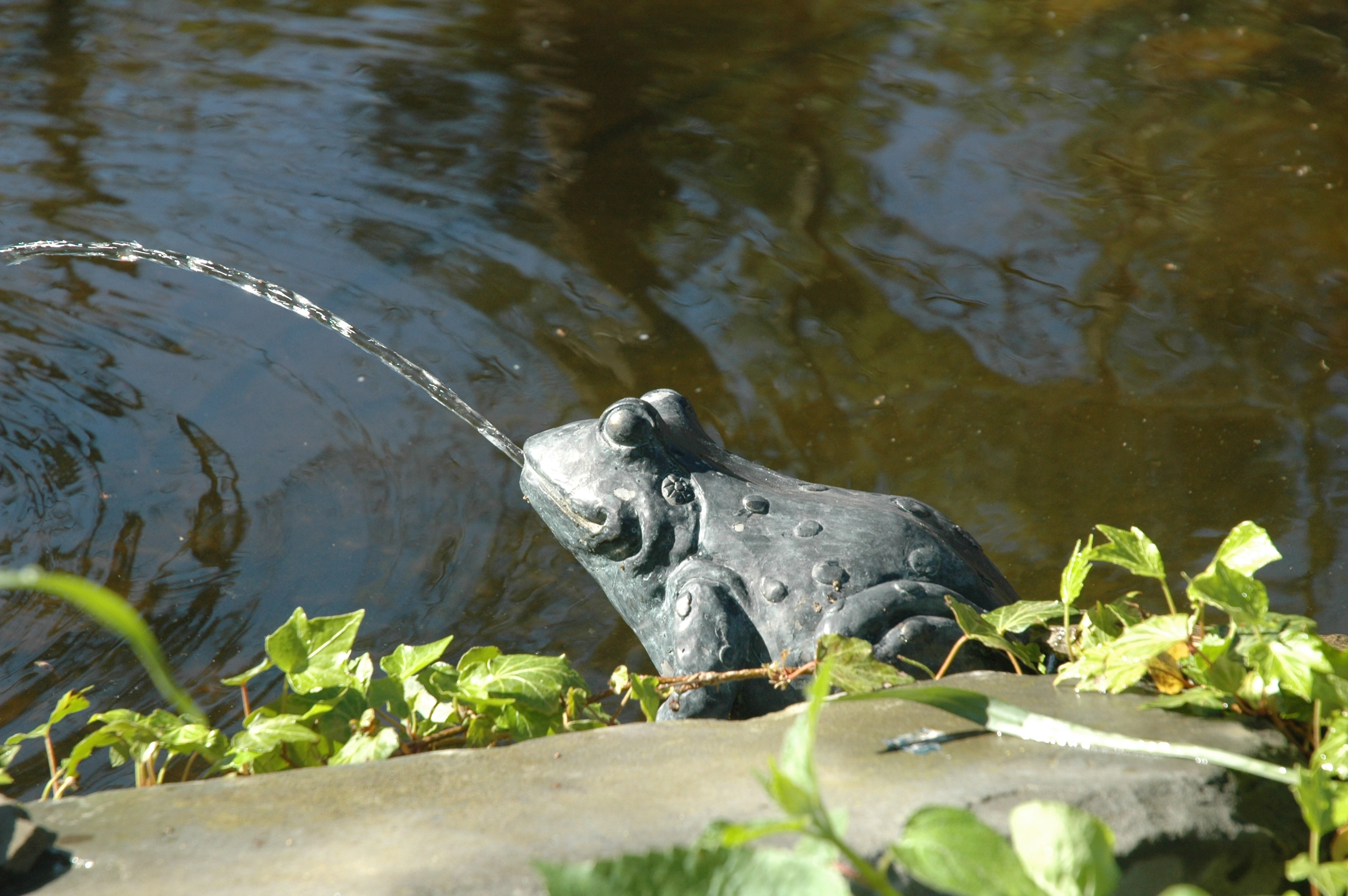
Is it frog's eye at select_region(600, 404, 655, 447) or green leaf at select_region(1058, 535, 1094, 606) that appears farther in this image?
frog's eye at select_region(600, 404, 655, 447)

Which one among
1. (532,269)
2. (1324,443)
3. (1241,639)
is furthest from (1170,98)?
(1241,639)

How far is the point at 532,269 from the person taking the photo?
422cm

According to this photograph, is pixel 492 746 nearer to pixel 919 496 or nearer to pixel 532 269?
pixel 919 496

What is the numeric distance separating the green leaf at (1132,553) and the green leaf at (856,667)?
11.5 inches

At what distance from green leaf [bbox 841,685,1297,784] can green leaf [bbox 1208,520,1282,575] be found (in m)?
0.23

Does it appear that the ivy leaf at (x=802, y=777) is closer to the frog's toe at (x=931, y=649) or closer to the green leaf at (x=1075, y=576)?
the green leaf at (x=1075, y=576)

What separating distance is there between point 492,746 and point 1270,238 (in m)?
4.08

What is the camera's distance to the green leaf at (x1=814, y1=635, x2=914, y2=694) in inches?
53.1

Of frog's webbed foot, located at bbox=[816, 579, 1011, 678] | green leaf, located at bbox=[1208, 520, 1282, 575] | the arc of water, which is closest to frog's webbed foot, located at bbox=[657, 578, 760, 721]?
frog's webbed foot, located at bbox=[816, 579, 1011, 678]

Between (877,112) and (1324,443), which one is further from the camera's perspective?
(877,112)

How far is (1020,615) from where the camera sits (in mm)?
1514

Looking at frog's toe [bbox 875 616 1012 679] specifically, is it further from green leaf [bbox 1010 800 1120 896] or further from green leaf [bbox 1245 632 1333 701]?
green leaf [bbox 1010 800 1120 896]

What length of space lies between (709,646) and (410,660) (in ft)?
1.64

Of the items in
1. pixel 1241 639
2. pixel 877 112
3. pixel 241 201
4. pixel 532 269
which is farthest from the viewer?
pixel 877 112
